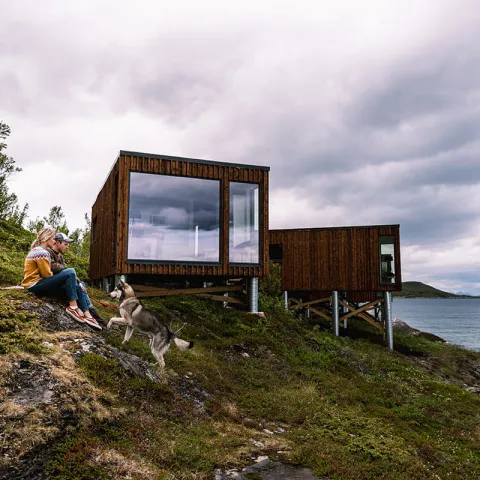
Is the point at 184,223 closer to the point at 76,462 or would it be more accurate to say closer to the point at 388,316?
the point at 76,462

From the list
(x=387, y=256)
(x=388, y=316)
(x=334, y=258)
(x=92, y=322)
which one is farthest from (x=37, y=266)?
(x=388, y=316)

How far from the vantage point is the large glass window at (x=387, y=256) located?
28.5m

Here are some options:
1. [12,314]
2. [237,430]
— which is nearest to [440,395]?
[237,430]

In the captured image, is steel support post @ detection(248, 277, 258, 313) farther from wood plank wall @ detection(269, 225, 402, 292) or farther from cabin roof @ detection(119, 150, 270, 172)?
wood plank wall @ detection(269, 225, 402, 292)

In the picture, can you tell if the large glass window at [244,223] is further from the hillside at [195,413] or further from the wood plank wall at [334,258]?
the wood plank wall at [334,258]

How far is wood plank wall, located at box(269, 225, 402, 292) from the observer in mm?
28391

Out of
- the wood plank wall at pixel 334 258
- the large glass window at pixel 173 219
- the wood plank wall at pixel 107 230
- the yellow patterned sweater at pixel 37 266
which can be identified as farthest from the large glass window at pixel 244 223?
the wood plank wall at pixel 334 258

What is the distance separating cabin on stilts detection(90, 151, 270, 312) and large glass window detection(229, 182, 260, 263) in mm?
42

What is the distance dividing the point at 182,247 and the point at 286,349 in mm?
5686

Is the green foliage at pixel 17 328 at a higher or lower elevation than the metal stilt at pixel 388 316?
higher

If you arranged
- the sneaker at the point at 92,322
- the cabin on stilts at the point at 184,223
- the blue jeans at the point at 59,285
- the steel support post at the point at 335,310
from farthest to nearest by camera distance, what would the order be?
the steel support post at the point at 335,310 → the cabin on stilts at the point at 184,223 → the sneaker at the point at 92,322 → the blue jeans at the point at 59,285

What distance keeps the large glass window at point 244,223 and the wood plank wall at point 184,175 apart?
9.0 inches

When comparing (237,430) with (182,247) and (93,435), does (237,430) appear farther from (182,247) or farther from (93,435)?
(182,247)

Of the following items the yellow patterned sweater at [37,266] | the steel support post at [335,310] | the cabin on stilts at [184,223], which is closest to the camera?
the yellow patterned sweater at [37,266]
